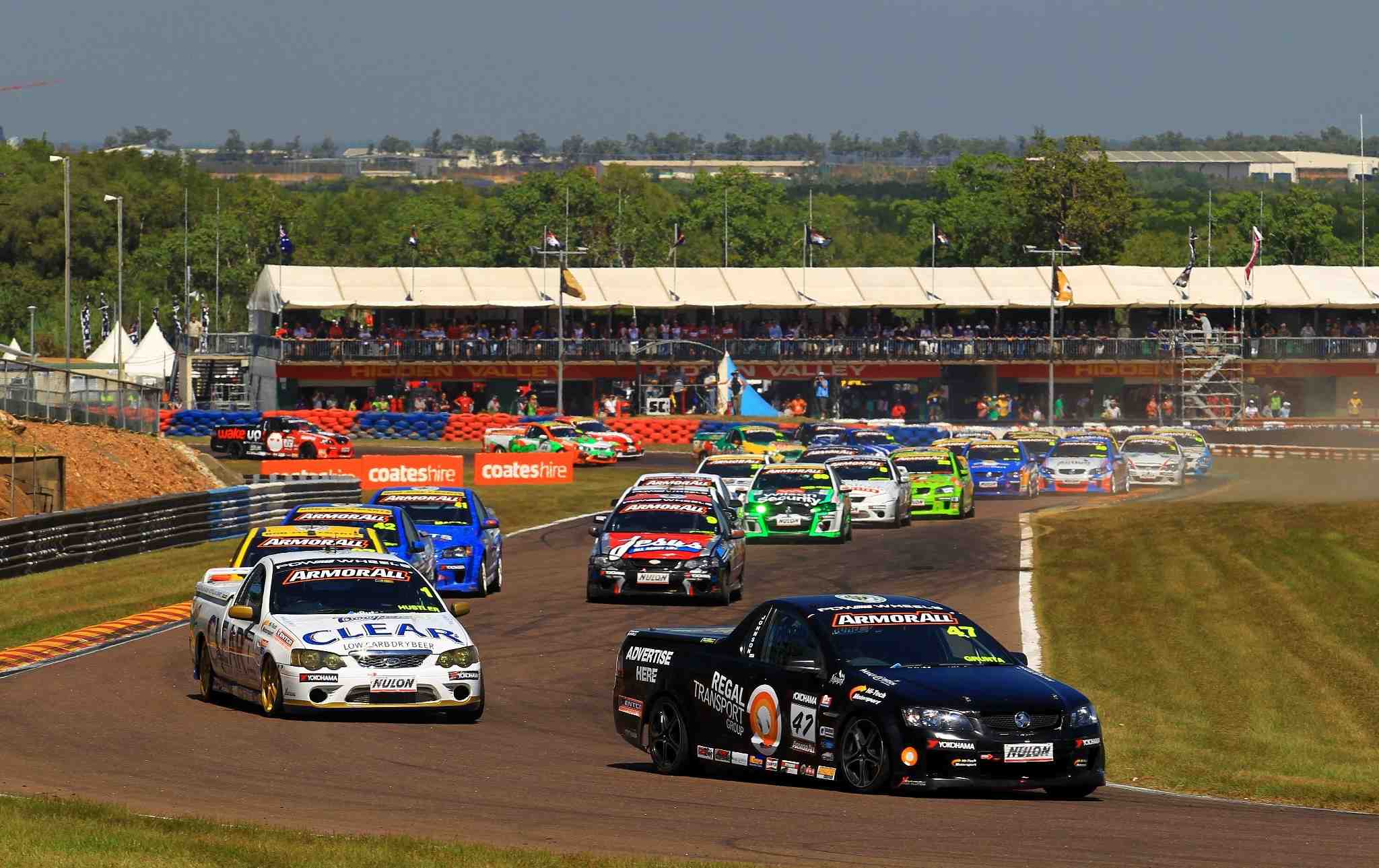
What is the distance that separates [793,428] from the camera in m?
64.2

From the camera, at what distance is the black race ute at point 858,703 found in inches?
458

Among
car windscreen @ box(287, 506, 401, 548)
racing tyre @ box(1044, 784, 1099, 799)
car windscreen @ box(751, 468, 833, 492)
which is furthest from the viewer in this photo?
car windscreen @ box(751, 468, 833, 492)

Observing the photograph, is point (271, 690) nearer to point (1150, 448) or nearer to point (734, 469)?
point (734, 469)

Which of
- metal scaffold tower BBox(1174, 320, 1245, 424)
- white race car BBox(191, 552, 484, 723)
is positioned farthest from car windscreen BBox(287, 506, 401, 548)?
metal scaffold tower BBox(1174, 320, 1245, 424)

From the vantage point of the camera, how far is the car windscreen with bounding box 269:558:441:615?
16062mm

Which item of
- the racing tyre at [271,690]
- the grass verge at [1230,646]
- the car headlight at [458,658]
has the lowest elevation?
the grass verge at [1230,646]

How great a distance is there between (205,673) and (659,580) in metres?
8.48

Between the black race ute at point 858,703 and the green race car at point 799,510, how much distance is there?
18801 mm

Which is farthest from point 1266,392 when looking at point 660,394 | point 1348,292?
point 660,394

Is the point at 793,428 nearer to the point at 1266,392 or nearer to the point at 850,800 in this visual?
the point at 1266,392

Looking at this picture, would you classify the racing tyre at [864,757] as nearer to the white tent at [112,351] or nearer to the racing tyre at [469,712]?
the racing tyre at [469,712]

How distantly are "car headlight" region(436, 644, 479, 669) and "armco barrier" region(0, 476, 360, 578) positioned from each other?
1353cm

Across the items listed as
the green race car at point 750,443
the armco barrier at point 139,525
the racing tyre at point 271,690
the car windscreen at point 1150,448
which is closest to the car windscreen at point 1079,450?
the car windscreen at point 1150,448

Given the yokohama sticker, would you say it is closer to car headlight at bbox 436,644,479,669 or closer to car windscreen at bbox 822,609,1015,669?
car windscreen at bbox 822,609,1015,669
